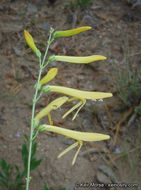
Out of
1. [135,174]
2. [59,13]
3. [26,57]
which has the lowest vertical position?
[135,174]

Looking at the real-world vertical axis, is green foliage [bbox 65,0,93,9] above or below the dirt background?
above

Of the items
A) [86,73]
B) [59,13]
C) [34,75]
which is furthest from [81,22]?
[34,75]

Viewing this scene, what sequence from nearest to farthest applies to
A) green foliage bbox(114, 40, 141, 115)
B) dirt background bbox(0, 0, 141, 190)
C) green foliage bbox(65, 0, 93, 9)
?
dirt background bbox(0, 0, 141, 190)
green foliage bbox(114, 40, 141, 115)
green foliage bbox(65, 0, 93, 9)

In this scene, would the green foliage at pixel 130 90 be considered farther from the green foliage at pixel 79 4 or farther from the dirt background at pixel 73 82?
the green foliage at pixel 79 4

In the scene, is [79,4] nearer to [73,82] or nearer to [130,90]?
[73,82]

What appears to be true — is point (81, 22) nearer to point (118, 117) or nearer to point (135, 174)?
point (118, 117)

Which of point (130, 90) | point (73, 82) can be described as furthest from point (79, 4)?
point (130, 90)

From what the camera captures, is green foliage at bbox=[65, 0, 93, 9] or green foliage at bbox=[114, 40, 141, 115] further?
green foliage at bbox=[65, 0, 93, 9]

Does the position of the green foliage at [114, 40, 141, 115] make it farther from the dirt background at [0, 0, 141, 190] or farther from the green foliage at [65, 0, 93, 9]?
the green foliage at [65, 0, 93, 9]

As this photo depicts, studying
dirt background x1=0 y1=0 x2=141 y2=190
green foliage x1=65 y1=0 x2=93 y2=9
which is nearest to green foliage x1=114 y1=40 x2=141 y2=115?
dirt background x1=0 y1=0 x2=141 y2=190
